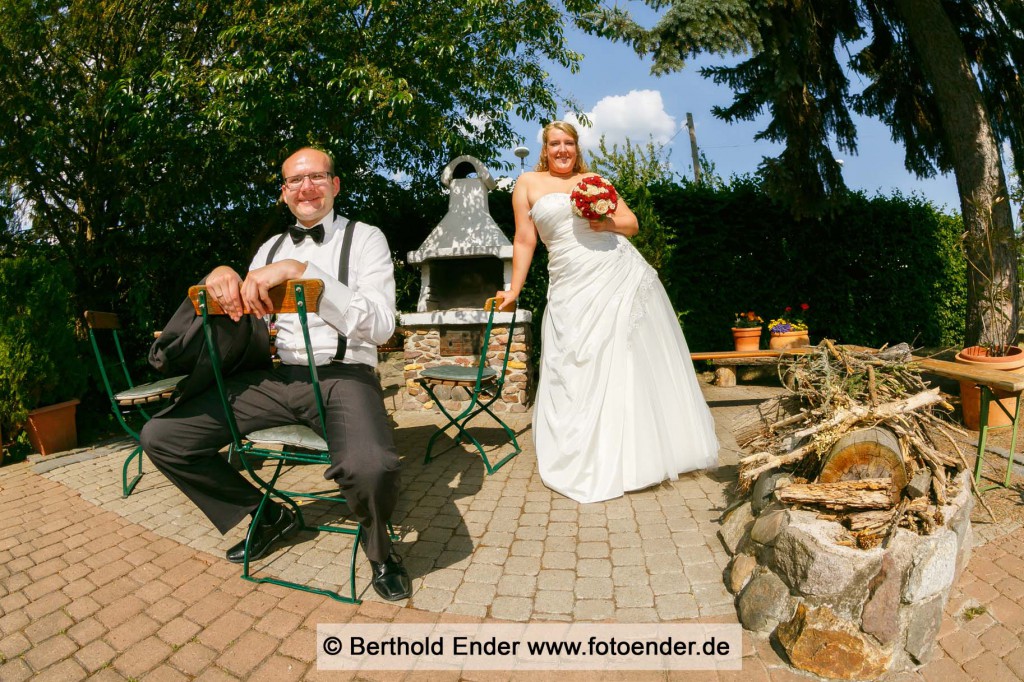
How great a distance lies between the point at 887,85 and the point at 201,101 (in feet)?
27.3

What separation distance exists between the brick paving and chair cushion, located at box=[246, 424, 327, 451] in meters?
0.72

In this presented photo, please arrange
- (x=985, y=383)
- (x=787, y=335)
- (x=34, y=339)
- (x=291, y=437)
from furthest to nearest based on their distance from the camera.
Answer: (x=787, y=335), (x=34, y=339), (x=985, y=383), (x=291, y=437)

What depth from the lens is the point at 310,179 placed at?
3.03m

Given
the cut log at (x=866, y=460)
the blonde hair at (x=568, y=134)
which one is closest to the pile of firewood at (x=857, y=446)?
the cut log at (x=866, y=460)

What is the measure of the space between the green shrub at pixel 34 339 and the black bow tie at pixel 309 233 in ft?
11.8

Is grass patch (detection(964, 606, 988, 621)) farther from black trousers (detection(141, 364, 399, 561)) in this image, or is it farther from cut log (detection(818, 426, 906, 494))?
black trousers (detection(141, 364, 399, 561))

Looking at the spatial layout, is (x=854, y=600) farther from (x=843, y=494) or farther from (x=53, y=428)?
(x=53, y=428)

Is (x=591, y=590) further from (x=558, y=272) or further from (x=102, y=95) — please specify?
(x=102, y=95)

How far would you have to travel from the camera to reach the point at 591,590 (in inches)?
105

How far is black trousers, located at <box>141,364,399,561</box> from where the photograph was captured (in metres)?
2.48

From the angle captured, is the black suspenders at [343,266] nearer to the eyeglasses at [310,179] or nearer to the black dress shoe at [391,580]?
the eyeglasses at [310,179]

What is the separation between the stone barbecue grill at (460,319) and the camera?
6.49 meters

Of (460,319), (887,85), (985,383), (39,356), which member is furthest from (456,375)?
(887,85)

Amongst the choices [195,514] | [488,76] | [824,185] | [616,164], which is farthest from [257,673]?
[616,164]
